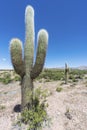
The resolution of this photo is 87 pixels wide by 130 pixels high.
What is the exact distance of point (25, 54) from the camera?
7.98 m

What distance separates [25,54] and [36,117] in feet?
9.83

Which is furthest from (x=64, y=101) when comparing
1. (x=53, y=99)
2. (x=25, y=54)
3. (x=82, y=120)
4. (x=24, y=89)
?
(x=25, y=54)

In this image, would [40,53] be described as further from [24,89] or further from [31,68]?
[24,89]

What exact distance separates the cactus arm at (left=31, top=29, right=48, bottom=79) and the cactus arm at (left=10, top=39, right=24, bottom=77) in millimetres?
636

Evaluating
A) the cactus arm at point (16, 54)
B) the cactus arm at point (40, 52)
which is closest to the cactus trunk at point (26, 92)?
the cactus arm at point (40, 52)

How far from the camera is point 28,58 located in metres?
7.95

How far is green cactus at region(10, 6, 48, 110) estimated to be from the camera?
7.81 metres

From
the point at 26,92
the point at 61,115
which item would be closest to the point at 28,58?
the point at 26,92

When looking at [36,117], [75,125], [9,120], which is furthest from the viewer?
[9,120]

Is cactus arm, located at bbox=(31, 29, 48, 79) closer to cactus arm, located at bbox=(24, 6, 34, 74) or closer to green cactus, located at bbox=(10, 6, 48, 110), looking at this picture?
green cactus, located at bbox=(10, 6, 48, 110)

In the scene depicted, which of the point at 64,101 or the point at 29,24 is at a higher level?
the point at 29,24

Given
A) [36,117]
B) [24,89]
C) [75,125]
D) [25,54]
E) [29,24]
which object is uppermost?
[29,24]

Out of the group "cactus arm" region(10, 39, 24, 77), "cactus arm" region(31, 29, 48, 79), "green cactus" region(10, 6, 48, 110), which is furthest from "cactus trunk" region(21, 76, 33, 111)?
"cactus arm" region(10, 39, 24, 77)

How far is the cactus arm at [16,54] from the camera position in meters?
7.77
